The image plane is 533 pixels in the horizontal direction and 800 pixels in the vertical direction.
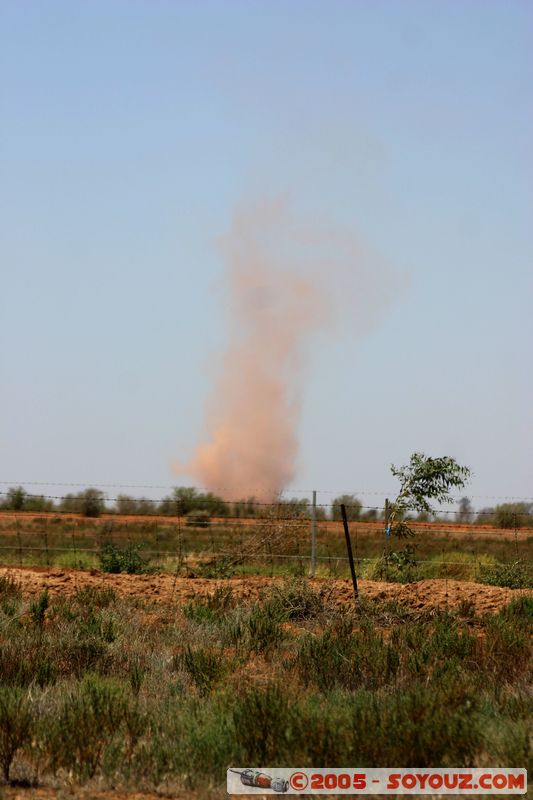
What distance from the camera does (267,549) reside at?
1298 inches

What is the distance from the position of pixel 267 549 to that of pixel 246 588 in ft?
32.7

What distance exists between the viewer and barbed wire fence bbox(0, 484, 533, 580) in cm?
2739

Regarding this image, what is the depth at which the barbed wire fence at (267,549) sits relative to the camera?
2739 centimetres

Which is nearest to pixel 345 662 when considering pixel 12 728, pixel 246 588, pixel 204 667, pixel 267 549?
pixel 204 667

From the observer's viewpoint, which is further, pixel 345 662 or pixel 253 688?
pixel 345 662

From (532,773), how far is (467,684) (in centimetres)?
270

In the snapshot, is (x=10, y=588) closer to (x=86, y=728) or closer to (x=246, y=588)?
(x=246, y=588)

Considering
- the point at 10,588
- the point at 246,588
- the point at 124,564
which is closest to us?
the point at 10,588

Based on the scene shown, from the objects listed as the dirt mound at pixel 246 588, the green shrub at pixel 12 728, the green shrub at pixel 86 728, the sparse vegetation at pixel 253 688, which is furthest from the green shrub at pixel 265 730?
the dirt mound at pixel 246 588

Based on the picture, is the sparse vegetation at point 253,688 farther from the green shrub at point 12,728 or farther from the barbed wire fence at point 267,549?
the barbed wire fence at point 267,549

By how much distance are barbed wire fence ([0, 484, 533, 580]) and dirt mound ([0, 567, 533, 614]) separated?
1724 mm

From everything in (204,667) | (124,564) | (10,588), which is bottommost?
(204,667)

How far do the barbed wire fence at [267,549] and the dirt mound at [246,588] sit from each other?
5.66 feet

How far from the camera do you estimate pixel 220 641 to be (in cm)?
1652
